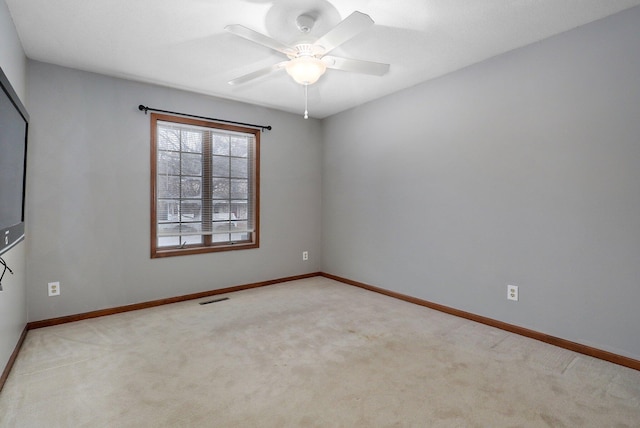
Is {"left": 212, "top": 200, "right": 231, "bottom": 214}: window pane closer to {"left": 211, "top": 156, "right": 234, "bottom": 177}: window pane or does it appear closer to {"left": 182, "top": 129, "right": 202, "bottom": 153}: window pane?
{"left": 211, "top": 156, "right": 234, "bottom": 177}: window pane

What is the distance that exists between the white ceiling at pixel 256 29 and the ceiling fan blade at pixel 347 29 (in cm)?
26

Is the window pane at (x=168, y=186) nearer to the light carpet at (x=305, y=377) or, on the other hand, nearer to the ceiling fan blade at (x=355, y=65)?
the light carpet at (x=305, y=377)

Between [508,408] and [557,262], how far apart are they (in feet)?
4.37

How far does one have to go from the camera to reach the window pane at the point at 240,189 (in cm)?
415

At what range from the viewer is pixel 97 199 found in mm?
3195

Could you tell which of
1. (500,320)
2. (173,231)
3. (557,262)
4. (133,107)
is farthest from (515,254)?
(133,107)

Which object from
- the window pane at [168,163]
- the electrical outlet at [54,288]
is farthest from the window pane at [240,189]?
the electrical outlet at [54,288]

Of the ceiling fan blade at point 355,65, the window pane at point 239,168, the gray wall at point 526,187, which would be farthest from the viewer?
the window pane at point 239,168

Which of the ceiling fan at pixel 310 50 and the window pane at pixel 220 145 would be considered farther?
the window pane at pixel 220 145

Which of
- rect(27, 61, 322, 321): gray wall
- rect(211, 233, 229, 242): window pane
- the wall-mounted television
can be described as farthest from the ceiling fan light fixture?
rect(211, 233, 229, 242): window pane

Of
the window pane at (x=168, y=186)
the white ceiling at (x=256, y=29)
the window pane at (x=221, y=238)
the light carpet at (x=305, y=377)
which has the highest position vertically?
the white ceiling at (x=256, y=29)

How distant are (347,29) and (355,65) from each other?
511 millimetres

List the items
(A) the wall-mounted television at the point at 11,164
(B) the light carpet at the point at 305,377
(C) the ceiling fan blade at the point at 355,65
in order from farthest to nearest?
(C) the ceiling fan blade at the point at 355,65
(B) the light carpet at the point at 305,377
(A) the wall-mounted television at the point at 11,164

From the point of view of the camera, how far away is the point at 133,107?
338 centimetres
